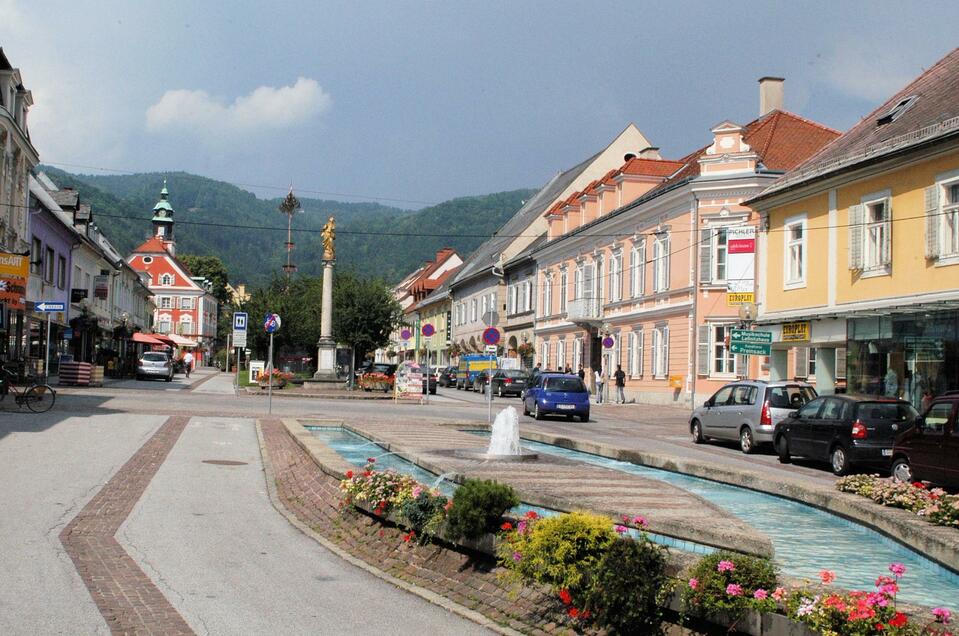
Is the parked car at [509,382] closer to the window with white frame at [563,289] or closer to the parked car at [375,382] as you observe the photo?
the parked car at [375,382]

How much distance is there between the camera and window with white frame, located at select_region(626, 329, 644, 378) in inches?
1873

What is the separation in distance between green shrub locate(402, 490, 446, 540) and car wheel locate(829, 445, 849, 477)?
37.0ft

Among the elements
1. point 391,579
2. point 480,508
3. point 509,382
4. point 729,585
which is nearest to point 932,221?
point 480,508

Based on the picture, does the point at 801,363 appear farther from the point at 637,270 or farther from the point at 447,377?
the point at 447,377

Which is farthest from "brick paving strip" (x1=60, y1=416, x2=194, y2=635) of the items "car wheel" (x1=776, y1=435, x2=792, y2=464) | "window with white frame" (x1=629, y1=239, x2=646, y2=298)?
"window with white frame" (x1=629, y1=239, x2=646, y2=298)

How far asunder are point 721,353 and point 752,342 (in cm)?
1272

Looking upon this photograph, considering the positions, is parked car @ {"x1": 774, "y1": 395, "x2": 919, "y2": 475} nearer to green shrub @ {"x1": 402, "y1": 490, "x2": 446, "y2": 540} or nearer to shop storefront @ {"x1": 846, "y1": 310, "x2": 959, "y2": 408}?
shop storefront @ {"x1": 846, "y1": 310, "x2": 959, "y2": 408}

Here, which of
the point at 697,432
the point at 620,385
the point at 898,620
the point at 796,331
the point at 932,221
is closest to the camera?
the point at 898,620

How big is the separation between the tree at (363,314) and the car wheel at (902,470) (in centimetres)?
5046

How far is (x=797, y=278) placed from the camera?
98.1ft

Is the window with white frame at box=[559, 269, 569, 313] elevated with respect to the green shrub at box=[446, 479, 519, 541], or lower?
elevated

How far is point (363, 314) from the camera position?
64.3 m

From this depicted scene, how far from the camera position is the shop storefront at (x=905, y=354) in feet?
75.6

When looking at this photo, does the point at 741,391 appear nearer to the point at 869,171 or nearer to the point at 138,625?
the point at 869,171
